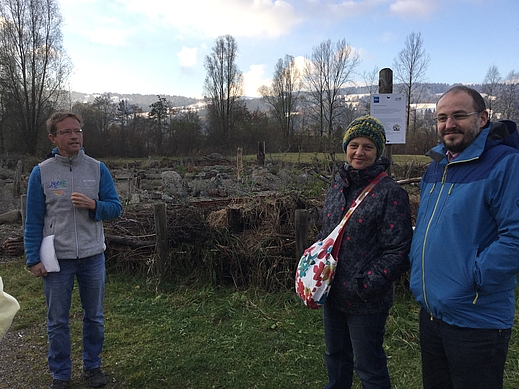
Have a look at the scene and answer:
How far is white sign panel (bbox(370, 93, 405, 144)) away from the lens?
4289mm

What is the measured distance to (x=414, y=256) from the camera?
6.42ft

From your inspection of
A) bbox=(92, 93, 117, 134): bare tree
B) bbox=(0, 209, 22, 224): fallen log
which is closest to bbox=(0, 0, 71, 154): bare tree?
bbox=(92, 93, 117, 134): bare tree

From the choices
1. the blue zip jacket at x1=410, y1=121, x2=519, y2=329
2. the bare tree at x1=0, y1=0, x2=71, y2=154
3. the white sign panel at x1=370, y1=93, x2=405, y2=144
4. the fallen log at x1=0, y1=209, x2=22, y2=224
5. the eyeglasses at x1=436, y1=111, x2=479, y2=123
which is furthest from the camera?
the bare tree at x1=0, y1=0, x2=71, y2=154

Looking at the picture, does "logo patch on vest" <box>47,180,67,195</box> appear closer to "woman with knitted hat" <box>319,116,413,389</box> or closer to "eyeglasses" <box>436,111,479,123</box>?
"woman with knitted hat" <box>319,116,413,389</box>

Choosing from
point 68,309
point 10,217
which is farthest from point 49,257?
point 10,217

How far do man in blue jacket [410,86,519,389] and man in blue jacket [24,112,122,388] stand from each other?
2.28 meters

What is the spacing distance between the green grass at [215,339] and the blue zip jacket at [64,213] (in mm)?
1169

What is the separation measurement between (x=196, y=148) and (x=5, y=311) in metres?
42.3

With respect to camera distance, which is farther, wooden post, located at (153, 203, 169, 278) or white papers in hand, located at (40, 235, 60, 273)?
wooden post, located at (153, 203, 169, 278)

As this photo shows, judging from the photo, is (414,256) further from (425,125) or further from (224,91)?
(224,91)

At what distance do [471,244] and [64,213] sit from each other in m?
2.61

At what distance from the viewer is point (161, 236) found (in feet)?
16.6

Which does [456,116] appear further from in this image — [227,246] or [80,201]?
[227,246]

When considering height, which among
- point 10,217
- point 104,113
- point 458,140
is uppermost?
point 104,113
